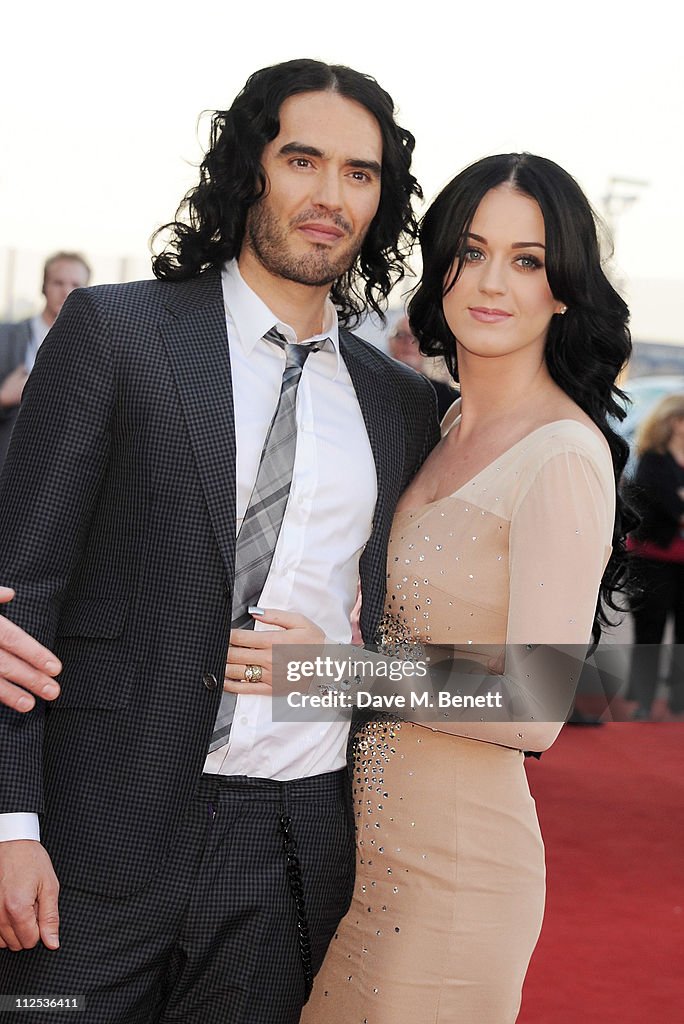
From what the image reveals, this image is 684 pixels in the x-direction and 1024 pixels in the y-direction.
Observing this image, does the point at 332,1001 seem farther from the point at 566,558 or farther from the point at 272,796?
the point at 566,558

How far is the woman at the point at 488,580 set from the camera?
6.69ft

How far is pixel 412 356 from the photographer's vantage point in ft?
18.7

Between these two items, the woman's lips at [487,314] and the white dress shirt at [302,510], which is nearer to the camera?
the white dress shirt at [302,510]

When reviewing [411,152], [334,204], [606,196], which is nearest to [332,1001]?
[334,204]

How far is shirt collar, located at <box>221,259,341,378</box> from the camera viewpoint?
82.5 inches

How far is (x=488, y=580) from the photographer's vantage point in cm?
211

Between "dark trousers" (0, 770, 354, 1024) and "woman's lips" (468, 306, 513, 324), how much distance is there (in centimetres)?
88

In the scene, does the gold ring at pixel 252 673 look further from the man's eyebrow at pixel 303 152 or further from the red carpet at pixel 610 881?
the red carpet at pixel 610 881

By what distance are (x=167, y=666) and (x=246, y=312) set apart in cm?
63

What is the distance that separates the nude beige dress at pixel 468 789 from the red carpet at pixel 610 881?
1457mm

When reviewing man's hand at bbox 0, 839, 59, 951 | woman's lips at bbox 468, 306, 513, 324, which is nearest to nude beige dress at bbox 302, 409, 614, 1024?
woman's lips at bbox 468, 306, 513, 324

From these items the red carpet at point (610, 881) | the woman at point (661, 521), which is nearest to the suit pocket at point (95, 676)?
the red carpet at point (610, 881)

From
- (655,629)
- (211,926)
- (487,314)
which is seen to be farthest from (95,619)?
(655,629)

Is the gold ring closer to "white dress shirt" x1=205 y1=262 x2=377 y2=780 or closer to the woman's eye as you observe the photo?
"white dress shirt" x1=205 y1=262 x2=377 y2=780
